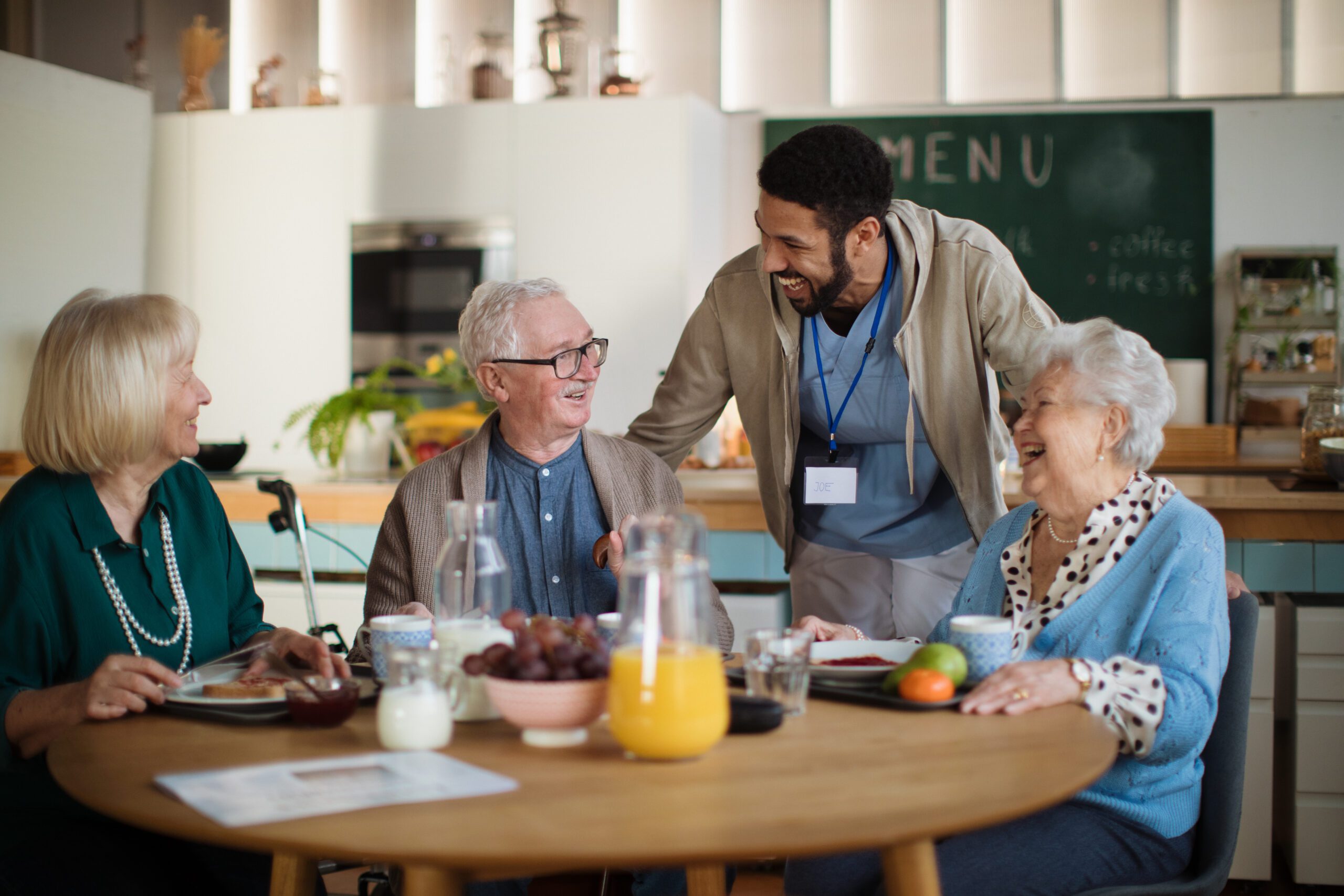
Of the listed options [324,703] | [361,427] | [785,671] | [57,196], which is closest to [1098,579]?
[785,671]

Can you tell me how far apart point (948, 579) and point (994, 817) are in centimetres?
147

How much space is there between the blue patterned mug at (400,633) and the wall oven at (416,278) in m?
4.00

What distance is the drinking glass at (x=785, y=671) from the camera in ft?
4.42

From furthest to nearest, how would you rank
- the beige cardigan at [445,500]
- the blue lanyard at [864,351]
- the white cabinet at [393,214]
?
the white cabinet at [393,214], the blue lanyard at [864,351], the beige cardigan at [445,500]

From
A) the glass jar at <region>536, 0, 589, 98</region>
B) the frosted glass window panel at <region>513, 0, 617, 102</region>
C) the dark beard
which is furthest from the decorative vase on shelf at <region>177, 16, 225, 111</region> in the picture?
the dark beard

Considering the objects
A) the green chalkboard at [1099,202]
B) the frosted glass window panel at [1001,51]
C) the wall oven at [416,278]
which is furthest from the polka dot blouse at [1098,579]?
the frosted glass window panel at [1001,51]

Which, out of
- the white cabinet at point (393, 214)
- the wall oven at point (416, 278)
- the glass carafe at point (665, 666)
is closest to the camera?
the glass carafe at point (665, 666)

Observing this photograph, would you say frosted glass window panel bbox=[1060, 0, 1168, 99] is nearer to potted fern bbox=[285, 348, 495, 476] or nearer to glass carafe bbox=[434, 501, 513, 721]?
potted fern bbox=[285, 348, 495, 476]

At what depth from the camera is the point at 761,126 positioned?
5.93 metres

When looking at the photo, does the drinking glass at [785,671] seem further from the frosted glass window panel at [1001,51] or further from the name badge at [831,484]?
the frosted glass window panel at [1001,51]

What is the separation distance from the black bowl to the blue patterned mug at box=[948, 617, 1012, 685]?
3170 millimetres

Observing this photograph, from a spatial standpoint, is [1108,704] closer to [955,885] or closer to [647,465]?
[955,885]

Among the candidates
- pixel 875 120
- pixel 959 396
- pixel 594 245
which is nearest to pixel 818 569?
pixel 959 396

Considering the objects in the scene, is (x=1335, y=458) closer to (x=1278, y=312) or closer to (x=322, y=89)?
(x=1278, y=312)
